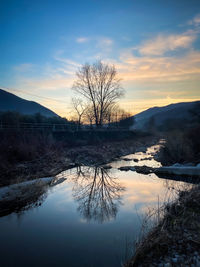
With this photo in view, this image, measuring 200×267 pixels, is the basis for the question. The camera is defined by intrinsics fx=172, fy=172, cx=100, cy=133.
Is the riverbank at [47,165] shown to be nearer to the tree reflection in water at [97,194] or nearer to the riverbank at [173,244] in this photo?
the tree reflection in water at [97,194]

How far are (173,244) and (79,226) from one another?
103 inches

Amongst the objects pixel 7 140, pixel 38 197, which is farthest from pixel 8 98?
pixel 38 197

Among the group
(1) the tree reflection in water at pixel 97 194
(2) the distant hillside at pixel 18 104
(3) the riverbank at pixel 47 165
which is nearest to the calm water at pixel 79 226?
(1) the tree reflection in water at pixel 97 194

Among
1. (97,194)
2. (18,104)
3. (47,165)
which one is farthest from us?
(18,104)

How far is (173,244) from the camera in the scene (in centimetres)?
370

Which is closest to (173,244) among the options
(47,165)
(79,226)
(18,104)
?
(79,226)

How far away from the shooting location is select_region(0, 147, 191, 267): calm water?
3.78 m

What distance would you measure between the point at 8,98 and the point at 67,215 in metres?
121

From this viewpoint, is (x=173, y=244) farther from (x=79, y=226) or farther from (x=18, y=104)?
(x=18, y=104)

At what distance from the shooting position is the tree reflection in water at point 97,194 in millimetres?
5902

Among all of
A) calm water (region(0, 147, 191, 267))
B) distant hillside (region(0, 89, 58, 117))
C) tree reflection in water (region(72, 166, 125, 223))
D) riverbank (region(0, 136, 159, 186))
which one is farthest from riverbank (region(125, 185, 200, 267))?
distant hillside (region(0, 89, 58, 117))

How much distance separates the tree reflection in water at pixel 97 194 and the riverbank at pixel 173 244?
6.15 feet

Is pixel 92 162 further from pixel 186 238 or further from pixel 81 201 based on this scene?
pixel 186 238

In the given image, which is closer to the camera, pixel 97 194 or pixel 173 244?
pixel 173 244
